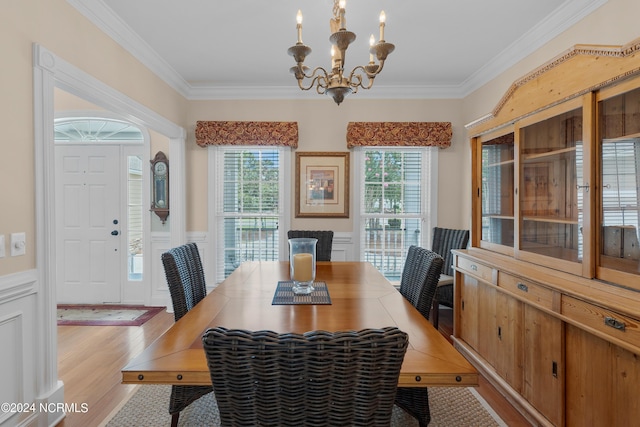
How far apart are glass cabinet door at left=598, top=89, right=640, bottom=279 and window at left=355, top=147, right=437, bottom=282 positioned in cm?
248

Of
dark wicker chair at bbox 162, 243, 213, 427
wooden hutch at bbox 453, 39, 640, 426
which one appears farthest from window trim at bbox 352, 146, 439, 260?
dark wicker chair at bbox 162, 243, 213, 427

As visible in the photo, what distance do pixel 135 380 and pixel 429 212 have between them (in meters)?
3.66

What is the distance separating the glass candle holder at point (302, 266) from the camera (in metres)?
1.93

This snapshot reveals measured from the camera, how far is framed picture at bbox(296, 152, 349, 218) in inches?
161

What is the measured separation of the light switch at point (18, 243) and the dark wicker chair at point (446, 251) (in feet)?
10.2

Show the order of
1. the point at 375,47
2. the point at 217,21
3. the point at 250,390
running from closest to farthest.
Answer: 1. the point at 250,390
2. the point at 375,47
3. the point at 217,21

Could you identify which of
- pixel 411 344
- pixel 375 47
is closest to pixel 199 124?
pixel 375 47

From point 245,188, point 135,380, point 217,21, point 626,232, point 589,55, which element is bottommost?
point 135,380

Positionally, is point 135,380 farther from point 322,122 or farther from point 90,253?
point 90,253

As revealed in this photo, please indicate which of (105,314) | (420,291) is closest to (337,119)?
(420,291)

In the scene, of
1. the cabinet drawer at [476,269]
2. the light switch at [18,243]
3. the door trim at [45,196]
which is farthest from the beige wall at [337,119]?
the light switch at [18,243]

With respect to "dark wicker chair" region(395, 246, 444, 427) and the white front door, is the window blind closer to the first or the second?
the white front door

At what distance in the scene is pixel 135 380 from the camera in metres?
1.07

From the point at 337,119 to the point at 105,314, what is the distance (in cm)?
352
